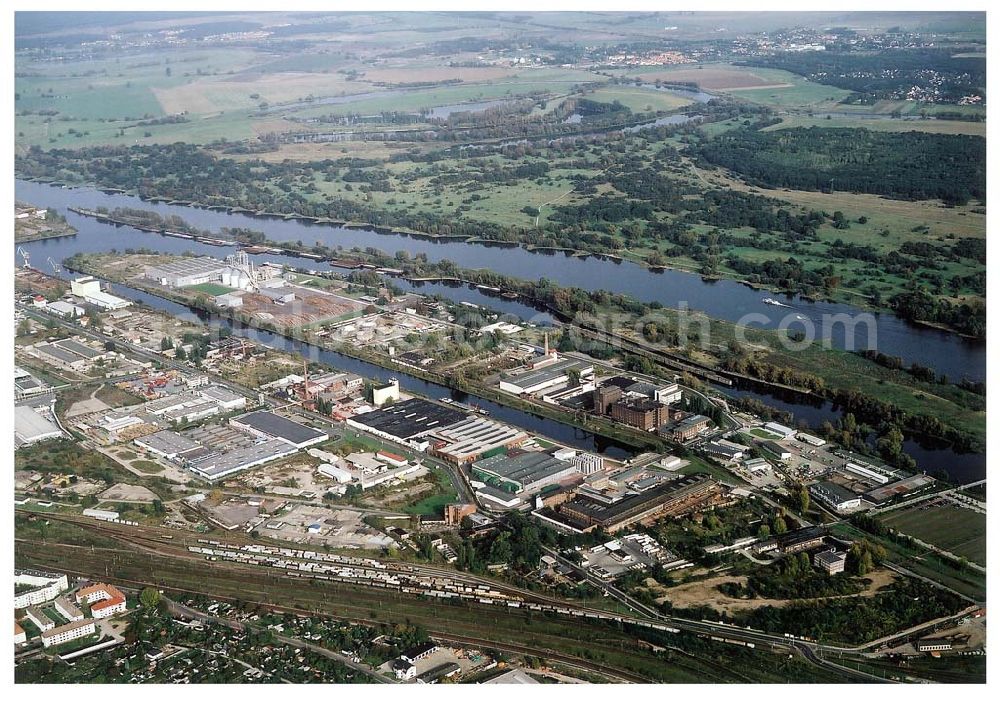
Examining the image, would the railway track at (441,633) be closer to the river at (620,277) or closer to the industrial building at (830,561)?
the industrial building at (830,561)

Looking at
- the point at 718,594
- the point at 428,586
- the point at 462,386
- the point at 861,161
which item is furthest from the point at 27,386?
the point at 861,161

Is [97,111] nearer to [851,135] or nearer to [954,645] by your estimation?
[851,135]

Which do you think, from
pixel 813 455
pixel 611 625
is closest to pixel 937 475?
pixel 813 455

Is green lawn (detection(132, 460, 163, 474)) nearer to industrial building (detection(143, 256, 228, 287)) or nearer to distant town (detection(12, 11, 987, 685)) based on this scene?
distant town (detection(12, 11, 987, 685))

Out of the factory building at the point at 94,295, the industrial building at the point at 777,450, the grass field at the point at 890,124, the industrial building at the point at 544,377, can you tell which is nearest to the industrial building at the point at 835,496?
the industrial building at the point at 777,450

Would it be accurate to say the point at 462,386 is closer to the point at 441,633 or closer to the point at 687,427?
the point at 687,427

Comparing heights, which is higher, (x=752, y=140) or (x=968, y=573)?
(x=752, y=140)
